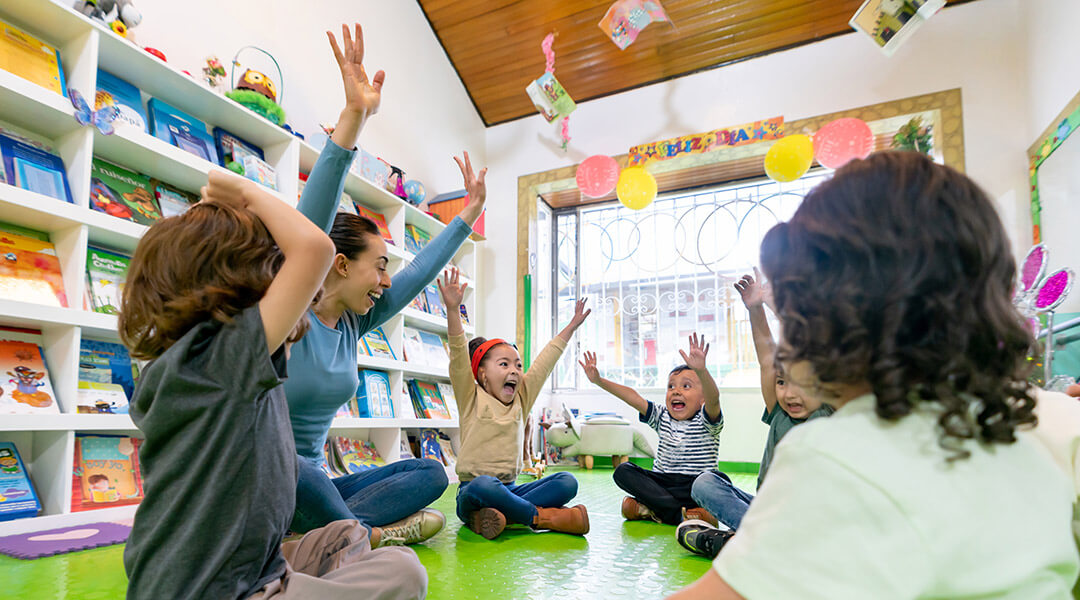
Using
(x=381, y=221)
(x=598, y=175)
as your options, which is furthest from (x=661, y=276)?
(x=381, y=221)

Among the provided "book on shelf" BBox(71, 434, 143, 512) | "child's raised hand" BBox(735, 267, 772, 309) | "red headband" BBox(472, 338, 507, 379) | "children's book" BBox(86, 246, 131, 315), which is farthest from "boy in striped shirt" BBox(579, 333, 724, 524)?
"children's book" BBox(86, 246, 131, 315)

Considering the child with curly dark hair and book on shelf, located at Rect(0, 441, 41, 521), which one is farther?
book on shelf, located at Rect(0, 441, 41, 521)

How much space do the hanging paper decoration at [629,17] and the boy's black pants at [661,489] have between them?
2762 mm

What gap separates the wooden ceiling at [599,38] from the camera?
154 inches

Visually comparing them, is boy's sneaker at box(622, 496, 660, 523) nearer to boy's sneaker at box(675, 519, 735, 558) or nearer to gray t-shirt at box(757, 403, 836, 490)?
boy's sneaker at box(675, 519, 735, 558)

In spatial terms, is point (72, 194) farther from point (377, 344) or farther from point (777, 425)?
point (777, 425)

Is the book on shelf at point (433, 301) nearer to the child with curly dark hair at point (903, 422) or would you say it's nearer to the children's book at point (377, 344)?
the children's book at point (377, 344)

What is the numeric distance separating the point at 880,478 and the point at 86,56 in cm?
245

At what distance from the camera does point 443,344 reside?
388 centimetres

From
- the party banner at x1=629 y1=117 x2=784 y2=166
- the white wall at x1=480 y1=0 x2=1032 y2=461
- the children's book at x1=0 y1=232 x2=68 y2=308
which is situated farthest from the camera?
the party banner at x1=629 y1=117 x2=784 y2=166

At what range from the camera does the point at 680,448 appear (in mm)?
2092

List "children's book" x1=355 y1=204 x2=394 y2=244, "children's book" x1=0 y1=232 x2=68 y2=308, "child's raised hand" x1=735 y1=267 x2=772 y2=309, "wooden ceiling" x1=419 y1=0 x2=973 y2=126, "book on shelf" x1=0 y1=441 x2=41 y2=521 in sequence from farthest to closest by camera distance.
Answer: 1. "wooden ceiling" x1=419 y1=0 x2=973 y2=126
2. "children's book" x1=355 y1=204 x2=394 y2=244
3. "children's book" x1=0 y1=232 x2=68 y2=308
4. "book on shelf" x1=0 y1=441 x2=41 y2=521
5. "child's raised hand" x1=735 y1=267 x2=772 y2=309

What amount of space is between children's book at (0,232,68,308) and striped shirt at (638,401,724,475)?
201 centimetres

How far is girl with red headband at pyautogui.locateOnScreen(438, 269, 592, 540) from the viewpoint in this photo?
1763 millimetres
